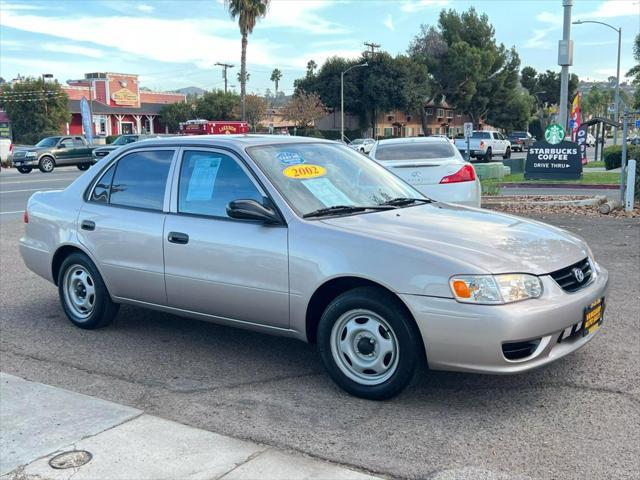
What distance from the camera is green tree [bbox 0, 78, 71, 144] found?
5947 centimetres

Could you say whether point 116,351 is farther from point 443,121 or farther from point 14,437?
point 443,121

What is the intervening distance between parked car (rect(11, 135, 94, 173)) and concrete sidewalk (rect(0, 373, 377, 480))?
99.5ft

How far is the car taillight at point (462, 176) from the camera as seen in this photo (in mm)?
10445

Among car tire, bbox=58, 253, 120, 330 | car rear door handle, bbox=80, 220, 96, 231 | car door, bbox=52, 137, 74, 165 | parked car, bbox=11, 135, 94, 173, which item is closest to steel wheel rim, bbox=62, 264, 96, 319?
car tire, bbox=58, 253, 120, 330

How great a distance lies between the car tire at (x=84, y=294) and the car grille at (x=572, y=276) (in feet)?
12.0

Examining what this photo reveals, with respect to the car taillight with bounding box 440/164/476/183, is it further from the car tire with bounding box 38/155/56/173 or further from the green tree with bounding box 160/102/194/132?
the green tree with bounding box 160/102/194/132

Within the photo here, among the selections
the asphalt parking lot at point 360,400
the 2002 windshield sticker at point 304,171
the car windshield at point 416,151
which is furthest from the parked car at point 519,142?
the 2002 windshield sticker at point 304,171

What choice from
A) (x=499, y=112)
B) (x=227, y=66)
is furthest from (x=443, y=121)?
(x=227, y=66)

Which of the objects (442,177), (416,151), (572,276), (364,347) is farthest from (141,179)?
(416,151)

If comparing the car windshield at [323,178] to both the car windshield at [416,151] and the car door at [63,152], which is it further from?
the car door at [63,152]

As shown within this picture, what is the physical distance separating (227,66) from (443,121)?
27.2 metres

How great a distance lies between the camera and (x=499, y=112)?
80.7 metres

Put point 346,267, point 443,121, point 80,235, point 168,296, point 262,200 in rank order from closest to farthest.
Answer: point 346,267 → point 262,200 → point 168,296 → point 80,235 → point 443,121

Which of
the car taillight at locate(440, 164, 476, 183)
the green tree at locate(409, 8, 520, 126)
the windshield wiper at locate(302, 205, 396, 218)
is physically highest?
the green tree at locate(409, 8, 520, 126)
